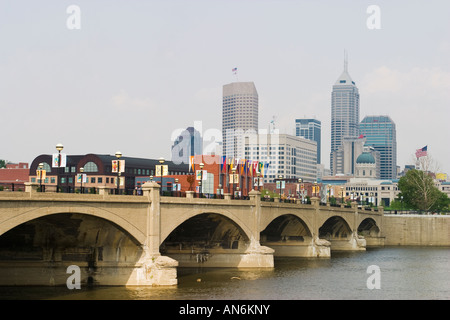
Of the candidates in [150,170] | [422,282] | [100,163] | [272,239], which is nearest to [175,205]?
[422,282]

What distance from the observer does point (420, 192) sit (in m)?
188

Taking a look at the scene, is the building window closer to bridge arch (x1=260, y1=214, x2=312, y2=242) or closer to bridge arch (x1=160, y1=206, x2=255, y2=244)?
bridge arch (x1=260, y1=214, x2=312, y2=242)

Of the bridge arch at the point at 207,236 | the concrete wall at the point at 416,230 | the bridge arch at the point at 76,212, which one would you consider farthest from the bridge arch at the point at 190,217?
the concrete wall at the point at 416,230

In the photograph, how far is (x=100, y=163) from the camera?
163375mm

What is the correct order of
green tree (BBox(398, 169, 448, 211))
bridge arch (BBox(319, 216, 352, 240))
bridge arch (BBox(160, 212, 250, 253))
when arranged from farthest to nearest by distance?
1. green tree (BBox(398, 169, 448, 211))
2. bridge arch (BBox(319, 216, 352, 240))
3. bridge arch (BBox(160, 212, 250, 253))

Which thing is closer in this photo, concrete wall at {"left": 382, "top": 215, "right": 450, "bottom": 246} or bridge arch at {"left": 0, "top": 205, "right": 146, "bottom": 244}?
bridge arch at {"left": 0, "top": 205, "right": 146, "bottom": 244}

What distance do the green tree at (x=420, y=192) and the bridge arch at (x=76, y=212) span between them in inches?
5061

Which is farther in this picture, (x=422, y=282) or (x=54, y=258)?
(x=422, y=282)

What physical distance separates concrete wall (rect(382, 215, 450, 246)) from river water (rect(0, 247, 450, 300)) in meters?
50.2

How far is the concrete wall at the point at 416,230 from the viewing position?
148500 millimetres

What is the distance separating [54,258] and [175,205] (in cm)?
1238

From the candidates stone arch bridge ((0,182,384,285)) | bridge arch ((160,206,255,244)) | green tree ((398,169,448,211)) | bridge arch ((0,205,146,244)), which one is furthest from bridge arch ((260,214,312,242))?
green tree ((398,169,448,211))

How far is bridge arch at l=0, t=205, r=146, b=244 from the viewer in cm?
5082
